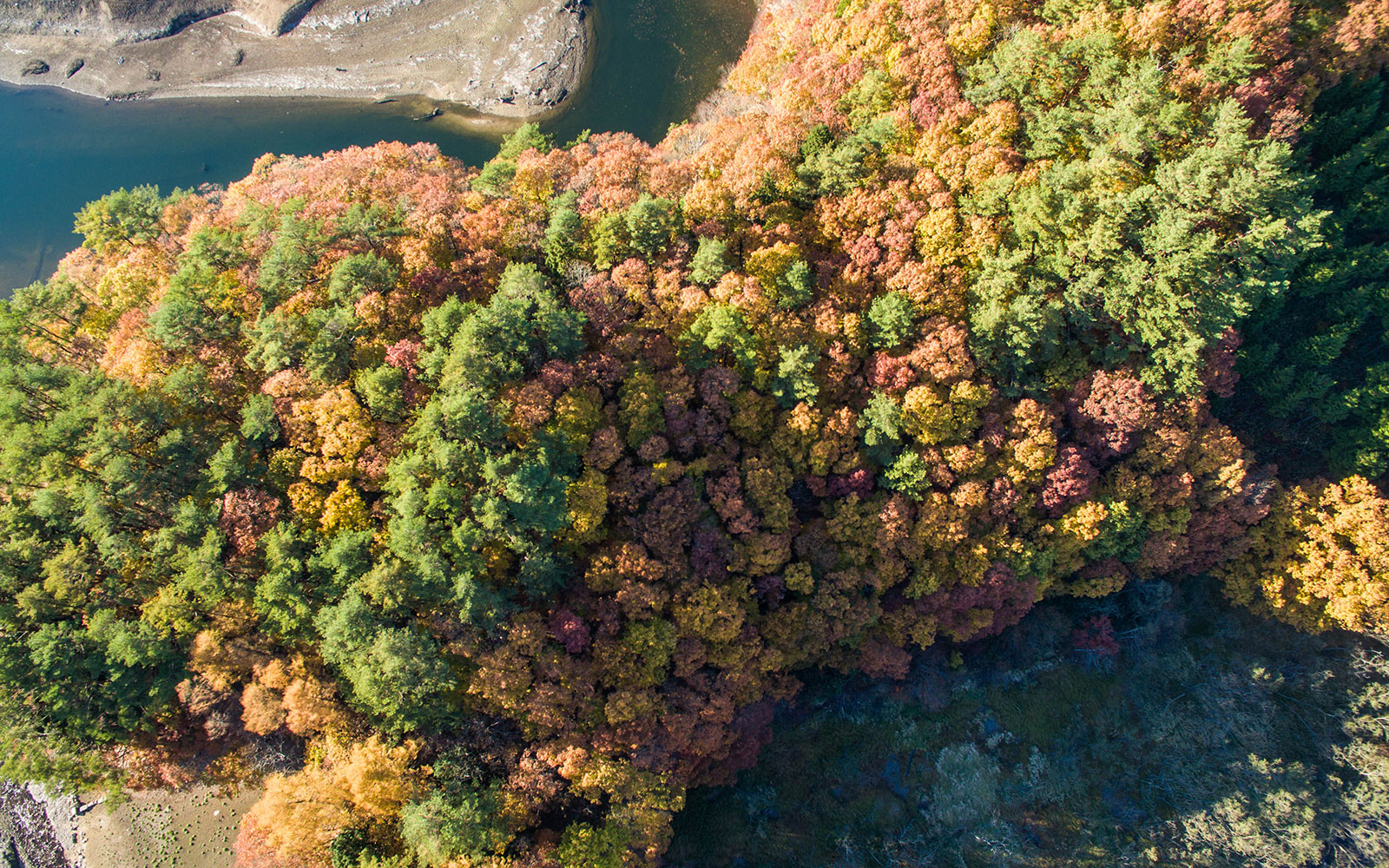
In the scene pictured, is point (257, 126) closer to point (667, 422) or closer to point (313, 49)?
point (313, 49)

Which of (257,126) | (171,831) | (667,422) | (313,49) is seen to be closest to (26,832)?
(171,831)

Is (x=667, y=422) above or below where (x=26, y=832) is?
above

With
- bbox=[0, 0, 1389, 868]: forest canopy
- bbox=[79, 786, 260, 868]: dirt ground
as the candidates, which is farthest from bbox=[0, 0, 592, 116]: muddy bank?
bbox=[79, 786, 260, 868]: dirt ground

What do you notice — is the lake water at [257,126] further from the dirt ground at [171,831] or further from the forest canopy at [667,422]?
the dirt ground at [171,831]

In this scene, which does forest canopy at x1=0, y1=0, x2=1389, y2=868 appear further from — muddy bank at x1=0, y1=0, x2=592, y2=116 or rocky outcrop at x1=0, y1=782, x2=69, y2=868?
muddy bank at x1=0, y1=0, x2=592, y2=116

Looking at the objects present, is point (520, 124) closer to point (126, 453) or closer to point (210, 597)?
point (126, 453)

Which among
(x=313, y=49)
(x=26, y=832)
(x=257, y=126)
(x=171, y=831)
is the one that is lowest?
(x=26, y=832)
